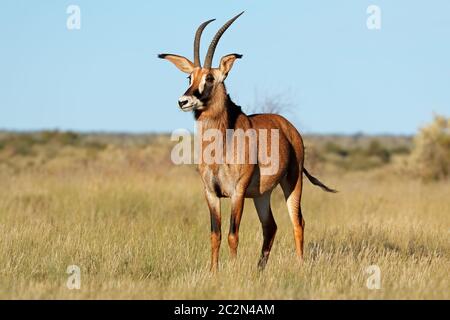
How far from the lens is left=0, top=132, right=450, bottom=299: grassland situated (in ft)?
27.1

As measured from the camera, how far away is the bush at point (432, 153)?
106ft

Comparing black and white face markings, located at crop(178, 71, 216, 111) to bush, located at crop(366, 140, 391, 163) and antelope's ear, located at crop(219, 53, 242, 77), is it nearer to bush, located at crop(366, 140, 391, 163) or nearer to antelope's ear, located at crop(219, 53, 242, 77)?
antelope's ear, located at crop(219, 53, 242, 77)

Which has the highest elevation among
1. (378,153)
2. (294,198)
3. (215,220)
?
(294,198)

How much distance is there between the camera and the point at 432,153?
108 ft

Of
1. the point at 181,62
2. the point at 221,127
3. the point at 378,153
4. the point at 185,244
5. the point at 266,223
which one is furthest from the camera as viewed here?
the point at 378,153

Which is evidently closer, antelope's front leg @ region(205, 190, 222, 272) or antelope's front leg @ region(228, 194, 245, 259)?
antelope's front leg @ region(228, 194, 245, 259)

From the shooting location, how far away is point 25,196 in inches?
703

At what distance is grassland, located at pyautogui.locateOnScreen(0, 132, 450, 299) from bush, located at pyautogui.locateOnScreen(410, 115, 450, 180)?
37.2 feet

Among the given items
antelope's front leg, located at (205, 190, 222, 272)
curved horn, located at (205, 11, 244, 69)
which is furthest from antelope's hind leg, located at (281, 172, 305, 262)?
curved horn, located at (205, 11, 244, 69)

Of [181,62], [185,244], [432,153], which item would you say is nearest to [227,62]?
[181,62]

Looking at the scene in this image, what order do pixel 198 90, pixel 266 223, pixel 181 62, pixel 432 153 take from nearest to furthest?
pixel 198 90 < pixel 181 62 < pixel 266 223 < pixel 432 153

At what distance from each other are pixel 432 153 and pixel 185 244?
23.6 m

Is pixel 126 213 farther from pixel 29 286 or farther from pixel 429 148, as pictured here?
pixel 429 148

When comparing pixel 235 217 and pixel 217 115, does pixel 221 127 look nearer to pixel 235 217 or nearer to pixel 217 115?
pixel 217 115
